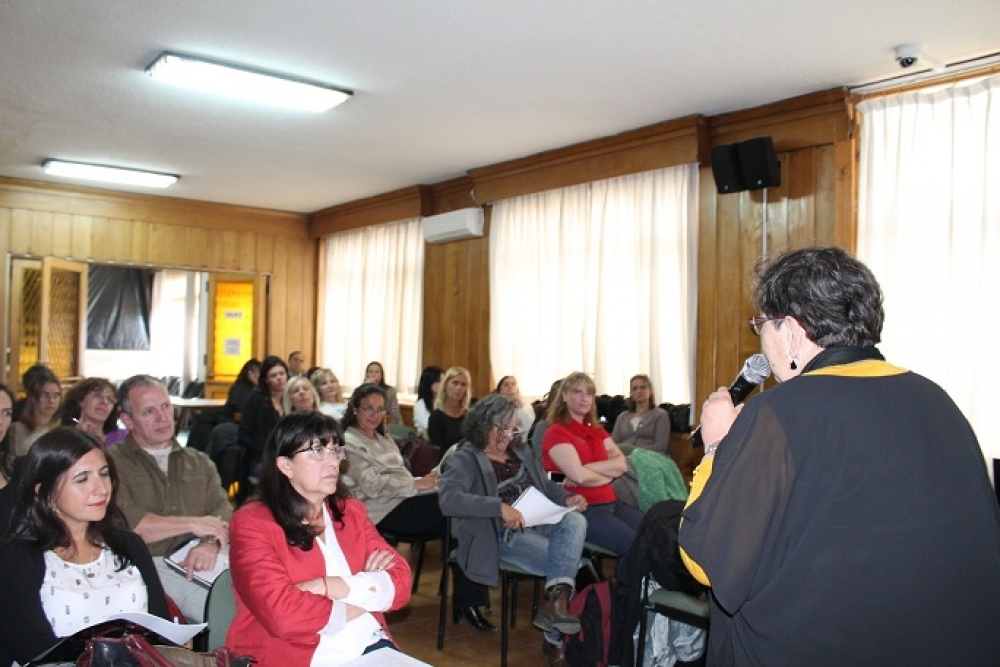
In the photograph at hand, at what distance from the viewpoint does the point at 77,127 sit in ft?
20.8

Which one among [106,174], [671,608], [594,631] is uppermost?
[106,174]

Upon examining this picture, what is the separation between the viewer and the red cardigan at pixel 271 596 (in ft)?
6.75

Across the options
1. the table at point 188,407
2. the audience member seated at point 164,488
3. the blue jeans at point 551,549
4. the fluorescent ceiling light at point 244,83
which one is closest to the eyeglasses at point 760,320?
the audience member seated at point 164,488

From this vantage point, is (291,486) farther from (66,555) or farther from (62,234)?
(62,234)

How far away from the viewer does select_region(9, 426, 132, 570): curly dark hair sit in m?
2.15

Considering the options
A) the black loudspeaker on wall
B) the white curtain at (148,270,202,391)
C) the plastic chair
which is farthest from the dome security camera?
the white curtain at (148,270,202,391)

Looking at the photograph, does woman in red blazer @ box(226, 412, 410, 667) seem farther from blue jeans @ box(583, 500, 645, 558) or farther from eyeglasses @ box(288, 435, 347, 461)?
blue jeans @ box(583, 500, 645, 558)

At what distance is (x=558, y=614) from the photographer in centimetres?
343

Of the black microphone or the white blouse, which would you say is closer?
the black microphone

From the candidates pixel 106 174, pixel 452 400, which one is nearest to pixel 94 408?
pixel 452 400

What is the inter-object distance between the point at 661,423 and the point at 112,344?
32.2 feet

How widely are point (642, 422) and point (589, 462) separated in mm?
1557

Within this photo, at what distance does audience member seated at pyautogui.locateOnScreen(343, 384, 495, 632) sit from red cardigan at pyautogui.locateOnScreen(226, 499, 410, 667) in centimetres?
179

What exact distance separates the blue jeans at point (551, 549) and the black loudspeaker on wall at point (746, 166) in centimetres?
263
